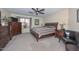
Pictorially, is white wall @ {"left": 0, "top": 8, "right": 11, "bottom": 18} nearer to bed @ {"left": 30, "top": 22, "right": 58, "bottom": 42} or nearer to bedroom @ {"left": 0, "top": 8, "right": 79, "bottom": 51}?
bedroom @ {"left": 0, "top": 8, "right": 79, "bottom": 51}

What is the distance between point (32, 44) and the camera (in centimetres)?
194

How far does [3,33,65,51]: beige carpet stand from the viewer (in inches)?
75.5

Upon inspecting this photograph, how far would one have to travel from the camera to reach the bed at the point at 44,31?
1905mm

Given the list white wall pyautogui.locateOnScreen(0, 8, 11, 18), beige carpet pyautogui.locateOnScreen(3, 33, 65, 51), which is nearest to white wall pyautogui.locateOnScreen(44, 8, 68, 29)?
beige carpet pyautogui.locateOnScreen(3, 33, 65, 51)

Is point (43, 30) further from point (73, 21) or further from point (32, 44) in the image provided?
point (73, 21)

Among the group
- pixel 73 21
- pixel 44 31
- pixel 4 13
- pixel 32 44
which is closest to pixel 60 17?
pixel 73 21

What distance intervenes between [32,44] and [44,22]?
19.0 inches

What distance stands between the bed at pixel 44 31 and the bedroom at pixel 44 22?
0.06 meters

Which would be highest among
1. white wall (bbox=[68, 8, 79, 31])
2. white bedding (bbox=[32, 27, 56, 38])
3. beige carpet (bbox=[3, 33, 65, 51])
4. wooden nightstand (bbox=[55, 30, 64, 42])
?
white wall (bbox=[68, 8, 79, 31])

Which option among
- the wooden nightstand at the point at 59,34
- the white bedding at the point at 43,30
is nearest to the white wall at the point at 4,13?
the white bedding at the point at 43,30

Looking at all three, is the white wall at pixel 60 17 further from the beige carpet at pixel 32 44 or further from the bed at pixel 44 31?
the beige carpet at pixel 32 44
